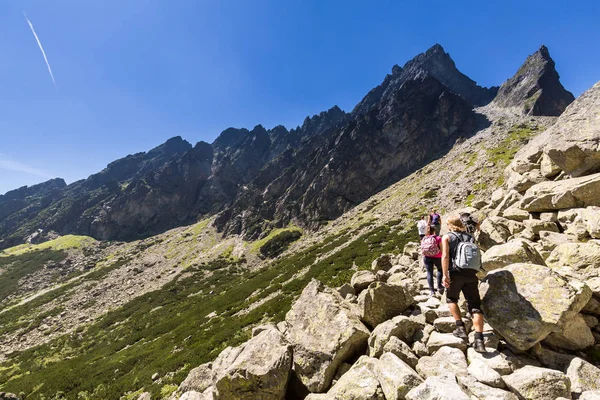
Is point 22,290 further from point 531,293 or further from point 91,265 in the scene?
point 531,293

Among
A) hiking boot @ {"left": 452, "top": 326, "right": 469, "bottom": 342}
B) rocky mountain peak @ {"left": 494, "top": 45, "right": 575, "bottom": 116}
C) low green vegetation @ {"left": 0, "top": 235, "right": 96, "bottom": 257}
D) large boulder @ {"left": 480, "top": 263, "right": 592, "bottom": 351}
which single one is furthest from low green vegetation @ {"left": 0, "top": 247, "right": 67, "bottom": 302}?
rocky mountain peak @ {"left": 494, "top": 45, "right": 575, "bottom": 116}

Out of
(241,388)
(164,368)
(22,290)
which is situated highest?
(22,290)

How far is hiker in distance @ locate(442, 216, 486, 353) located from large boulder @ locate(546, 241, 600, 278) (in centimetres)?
347

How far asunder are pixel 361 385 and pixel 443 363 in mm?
1900

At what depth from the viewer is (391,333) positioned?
6938 millimetres

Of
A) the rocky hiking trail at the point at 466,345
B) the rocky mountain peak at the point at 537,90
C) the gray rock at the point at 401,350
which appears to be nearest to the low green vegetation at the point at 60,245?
the rocky hiking trail at the point at 466,345

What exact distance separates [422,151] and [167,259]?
124m

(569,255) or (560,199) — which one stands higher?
(560,199)

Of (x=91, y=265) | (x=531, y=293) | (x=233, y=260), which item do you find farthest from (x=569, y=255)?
(x=91, y=265)

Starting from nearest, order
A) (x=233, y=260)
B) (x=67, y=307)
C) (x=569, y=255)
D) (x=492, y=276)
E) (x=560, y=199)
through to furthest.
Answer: (x=492, y=276), (x=569, y=255), (x=560, y=199), (x=67, y=307), (x=233, y=260)

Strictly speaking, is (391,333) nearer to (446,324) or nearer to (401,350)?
(401,350)

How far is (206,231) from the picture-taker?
135 metres

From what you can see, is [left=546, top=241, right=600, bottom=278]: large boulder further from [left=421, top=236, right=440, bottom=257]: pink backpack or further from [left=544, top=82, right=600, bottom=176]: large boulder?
[left=544, top=82, right=600, bottom=176]: large boulder

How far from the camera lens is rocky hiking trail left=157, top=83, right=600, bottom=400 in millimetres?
5008
